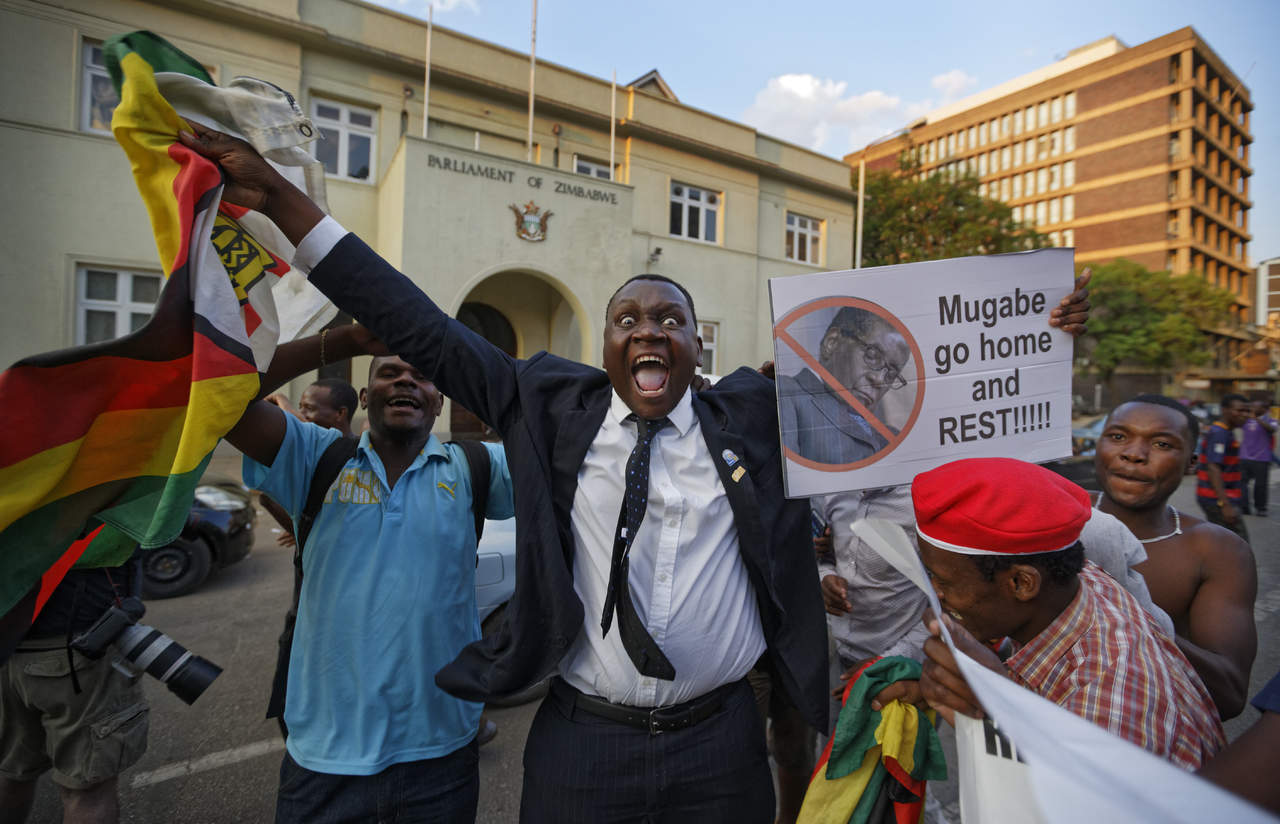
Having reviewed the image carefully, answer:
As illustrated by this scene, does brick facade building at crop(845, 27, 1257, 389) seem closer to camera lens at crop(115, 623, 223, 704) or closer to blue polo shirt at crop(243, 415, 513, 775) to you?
blue polo shirt at crop(243, 415, 513, 775)

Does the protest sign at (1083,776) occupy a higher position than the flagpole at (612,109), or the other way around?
the flagpole at (612,109)

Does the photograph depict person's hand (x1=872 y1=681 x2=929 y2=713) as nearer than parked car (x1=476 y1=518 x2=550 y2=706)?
Yes

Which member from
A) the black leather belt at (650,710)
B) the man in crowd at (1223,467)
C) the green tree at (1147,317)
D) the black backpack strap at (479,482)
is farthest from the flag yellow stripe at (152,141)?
the green tree at (1147,317)

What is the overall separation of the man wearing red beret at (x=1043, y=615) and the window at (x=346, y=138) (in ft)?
43.8

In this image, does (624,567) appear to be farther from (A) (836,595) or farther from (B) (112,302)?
(B) (112,302)

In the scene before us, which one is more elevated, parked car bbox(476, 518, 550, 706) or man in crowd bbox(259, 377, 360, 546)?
man in crowd bbox(259, 377, 360, 546)

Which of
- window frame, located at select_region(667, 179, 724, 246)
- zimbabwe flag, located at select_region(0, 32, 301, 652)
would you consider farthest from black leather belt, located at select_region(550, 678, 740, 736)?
window frame, located at select_region(667, 179, 724, 246)

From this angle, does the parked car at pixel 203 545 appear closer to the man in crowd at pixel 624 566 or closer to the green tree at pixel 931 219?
the man in crowd at pixel 624 566

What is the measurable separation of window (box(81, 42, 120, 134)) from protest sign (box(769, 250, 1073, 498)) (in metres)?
13.4

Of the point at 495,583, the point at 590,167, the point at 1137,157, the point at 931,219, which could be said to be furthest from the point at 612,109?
the point at 1137,157

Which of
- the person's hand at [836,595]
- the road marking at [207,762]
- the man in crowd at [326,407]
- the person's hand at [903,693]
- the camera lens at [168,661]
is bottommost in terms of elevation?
the road marking at [207,762]

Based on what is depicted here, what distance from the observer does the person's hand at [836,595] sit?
252cm

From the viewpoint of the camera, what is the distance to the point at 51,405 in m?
1.46

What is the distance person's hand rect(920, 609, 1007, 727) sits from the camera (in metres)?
1.18
